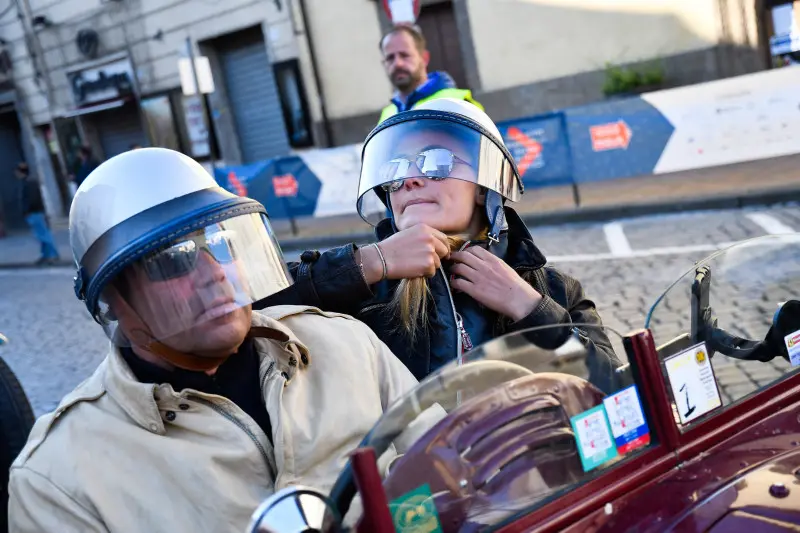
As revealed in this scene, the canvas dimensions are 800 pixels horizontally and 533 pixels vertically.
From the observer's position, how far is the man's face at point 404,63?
5.67 meters

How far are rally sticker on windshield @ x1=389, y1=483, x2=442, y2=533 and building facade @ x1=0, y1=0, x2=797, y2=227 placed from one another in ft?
38.9

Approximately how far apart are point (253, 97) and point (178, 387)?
A: 1627 centimetres

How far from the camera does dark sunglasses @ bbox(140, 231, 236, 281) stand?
167 cm

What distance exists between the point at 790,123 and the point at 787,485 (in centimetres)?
765

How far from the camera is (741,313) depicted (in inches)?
70.7

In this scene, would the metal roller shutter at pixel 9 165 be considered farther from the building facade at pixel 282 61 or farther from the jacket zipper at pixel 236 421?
the jacket zipper at pixel 236 421

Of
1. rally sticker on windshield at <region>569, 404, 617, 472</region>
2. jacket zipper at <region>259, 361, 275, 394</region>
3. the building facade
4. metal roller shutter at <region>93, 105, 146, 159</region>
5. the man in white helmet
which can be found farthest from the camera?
metal roller shutter at <region>93, 105, 146, 159</region>

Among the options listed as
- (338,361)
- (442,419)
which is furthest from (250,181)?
(442,419)

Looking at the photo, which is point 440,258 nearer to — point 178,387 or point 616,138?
point 178,387

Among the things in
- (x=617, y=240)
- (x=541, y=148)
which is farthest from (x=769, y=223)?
(x=541, y=148)

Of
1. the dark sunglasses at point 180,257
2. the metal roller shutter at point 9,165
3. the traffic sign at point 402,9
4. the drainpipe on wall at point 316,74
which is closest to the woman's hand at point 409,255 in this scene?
the dark sunglasses at point 180,257

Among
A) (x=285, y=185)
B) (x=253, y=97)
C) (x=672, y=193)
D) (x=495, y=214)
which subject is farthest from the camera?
(x=253, y=97)

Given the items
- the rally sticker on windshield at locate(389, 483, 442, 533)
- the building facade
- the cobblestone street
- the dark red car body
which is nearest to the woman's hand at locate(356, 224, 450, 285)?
the dark red car body

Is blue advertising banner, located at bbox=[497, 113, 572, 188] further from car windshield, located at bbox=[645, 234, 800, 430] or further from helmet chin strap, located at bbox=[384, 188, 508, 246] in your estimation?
car windshield, located at bbox=[645, 234, 800, 430]
